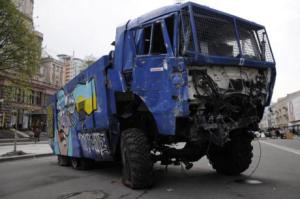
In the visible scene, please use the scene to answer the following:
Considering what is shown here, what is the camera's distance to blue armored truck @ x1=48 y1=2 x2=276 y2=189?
626 cm

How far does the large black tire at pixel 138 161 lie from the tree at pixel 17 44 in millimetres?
23713

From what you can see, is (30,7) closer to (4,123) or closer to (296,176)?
(4,123)

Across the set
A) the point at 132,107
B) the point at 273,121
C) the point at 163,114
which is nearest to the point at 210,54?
the point at 163,114

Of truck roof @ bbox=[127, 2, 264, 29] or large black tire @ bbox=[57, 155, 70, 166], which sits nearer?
truck roof @ bbox=[127, 2, 264, 29]

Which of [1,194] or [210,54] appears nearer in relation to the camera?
[210,54]

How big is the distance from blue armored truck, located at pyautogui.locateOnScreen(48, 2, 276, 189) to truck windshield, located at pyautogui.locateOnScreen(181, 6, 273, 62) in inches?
0.8

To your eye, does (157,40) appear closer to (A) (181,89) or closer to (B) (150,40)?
(B) (150,40)

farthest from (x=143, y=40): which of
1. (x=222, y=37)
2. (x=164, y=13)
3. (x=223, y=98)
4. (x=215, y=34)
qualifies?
(x=223, y=98)

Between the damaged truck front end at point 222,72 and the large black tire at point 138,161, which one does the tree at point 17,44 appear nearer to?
the large black tire at point 138,161

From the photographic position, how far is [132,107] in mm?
7555

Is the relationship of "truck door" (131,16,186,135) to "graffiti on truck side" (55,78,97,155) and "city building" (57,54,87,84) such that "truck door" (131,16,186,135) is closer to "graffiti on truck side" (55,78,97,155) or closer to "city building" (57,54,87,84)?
"graffiti on truck side" (55,78,97,155)

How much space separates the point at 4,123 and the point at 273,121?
348ft

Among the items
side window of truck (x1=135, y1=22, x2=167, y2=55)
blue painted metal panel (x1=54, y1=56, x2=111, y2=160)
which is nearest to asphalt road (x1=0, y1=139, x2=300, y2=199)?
blue painted metal panel (x1=54, y1=56, x2=111, y2=160)

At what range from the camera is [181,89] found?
6055 mm
